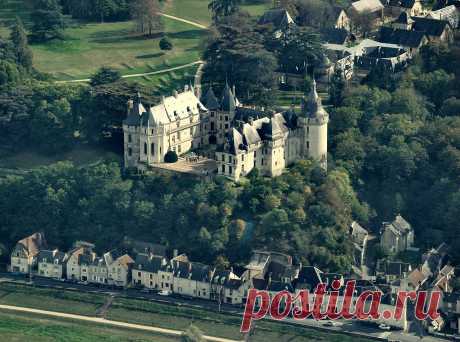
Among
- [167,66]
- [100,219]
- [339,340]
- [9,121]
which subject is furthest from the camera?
[167,66]

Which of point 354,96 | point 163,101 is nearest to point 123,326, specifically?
point 163,101

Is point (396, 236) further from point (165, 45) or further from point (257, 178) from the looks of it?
point (165, 45)

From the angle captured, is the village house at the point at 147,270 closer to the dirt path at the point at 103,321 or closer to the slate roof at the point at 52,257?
the dirt path at the point at 103,321

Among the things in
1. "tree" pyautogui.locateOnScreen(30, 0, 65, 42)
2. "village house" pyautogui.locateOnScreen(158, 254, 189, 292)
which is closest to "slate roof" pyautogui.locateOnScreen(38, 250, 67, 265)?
"village house" pyautogui.locateOnScreen(158, 254, 189, 292)

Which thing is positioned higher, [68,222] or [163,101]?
[163,101]

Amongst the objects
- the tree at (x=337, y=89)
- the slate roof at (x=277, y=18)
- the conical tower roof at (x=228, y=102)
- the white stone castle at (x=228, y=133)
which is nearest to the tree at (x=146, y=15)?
the slate roof at (x=277, y=18)

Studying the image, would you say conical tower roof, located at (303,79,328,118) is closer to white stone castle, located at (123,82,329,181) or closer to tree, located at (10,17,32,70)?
white stone castle, located at (123,82,329,181)

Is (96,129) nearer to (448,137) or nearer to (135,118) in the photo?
(135,118)
